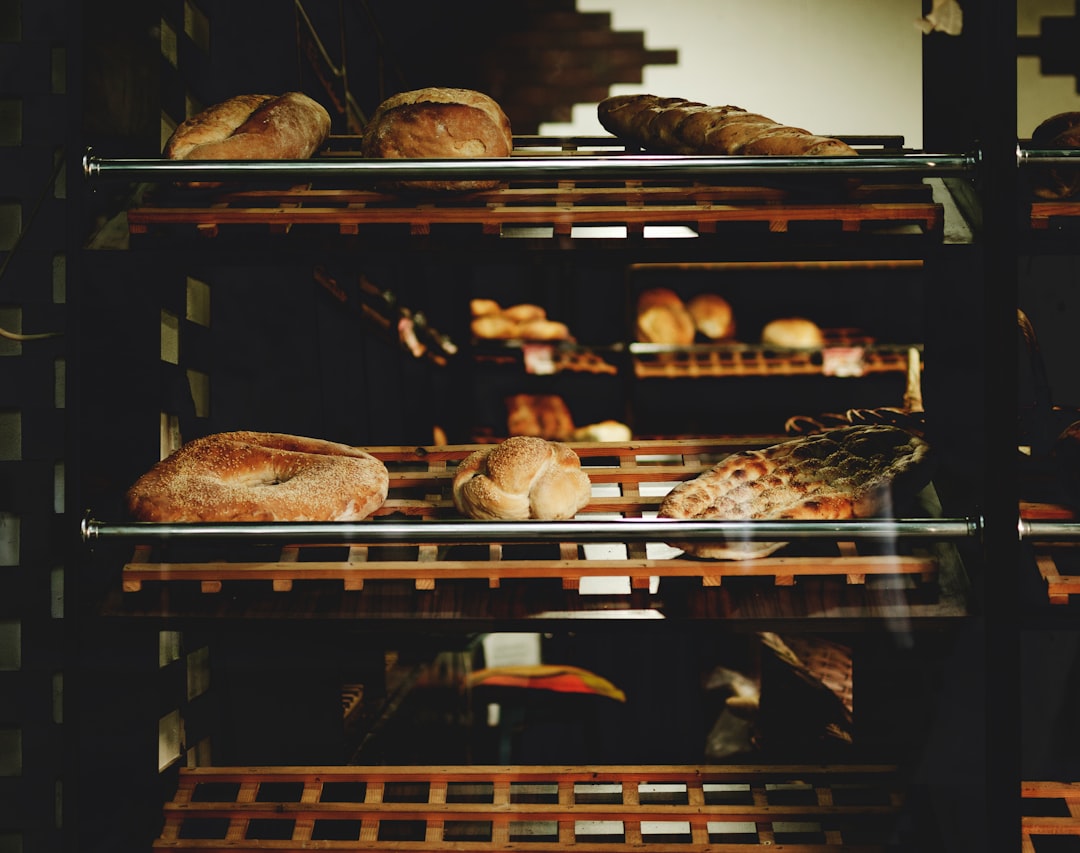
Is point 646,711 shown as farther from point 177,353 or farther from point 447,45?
point 447,45

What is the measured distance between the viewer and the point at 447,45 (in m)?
3.29

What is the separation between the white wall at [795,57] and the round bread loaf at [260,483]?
2.21 meters

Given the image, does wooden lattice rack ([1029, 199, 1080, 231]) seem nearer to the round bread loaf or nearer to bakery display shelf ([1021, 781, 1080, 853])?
bakery display shelf ([1021, 781, 1080, 853])

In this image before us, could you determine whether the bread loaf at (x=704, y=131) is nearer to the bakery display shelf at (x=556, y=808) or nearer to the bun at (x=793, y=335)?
the bakery display shelf at (x=556, y=808)

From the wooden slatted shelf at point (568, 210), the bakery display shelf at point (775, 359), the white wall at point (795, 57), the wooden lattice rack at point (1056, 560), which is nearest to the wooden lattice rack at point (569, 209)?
the wooden slatted shelf at point (568, 210)

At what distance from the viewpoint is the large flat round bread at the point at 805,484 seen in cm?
114

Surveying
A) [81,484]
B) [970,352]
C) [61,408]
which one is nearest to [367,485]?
[81,484]

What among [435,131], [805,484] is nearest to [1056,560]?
[805,484]

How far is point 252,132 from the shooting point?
3.97 feet

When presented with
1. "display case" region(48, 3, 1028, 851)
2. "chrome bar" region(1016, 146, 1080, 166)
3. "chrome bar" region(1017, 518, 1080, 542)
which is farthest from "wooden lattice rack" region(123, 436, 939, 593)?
"chrome bar" region(1016, 146, 1080, 166)

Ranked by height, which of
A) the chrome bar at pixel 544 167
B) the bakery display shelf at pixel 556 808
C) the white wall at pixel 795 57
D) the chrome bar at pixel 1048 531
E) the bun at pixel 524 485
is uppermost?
the white wall at pixel 795 57

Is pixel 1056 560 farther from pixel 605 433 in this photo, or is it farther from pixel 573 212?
pixel 605 433

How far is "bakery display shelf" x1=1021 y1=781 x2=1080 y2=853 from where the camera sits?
4.01 feet

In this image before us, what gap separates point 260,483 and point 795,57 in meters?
2.63
